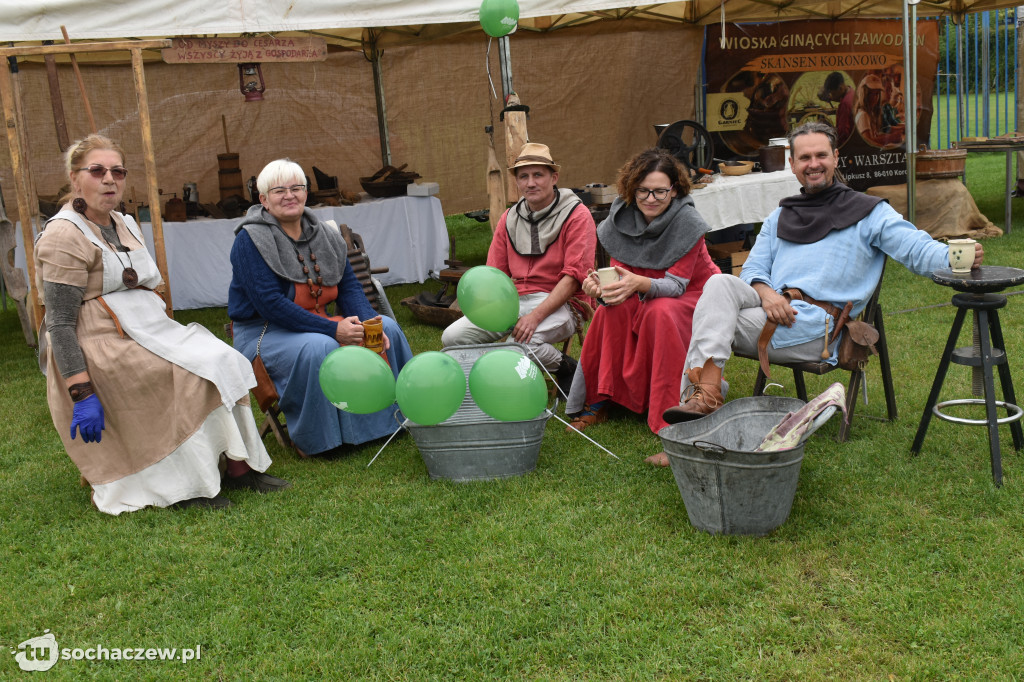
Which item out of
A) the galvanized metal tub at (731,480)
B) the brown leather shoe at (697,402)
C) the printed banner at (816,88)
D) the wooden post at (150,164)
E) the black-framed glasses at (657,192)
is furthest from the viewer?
the printed banner at (816,88)

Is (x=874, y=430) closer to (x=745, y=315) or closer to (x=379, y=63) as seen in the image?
(x=745, y=315)

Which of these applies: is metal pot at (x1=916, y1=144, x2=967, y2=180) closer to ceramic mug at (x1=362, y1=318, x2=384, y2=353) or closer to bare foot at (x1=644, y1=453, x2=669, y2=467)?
bare foot at (x1=644, y1=453, x2=669, y2=467)

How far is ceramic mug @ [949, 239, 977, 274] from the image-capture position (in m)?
3.09

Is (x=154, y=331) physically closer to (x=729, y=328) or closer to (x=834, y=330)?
(x=729, y=328)

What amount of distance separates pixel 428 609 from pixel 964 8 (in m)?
9.32

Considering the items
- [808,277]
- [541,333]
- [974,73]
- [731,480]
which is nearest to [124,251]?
[541,333]

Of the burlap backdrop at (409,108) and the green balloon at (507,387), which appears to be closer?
the green balloon at (507,387)

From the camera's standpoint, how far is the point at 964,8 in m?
9.36

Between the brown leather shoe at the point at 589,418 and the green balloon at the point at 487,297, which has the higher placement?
the green balloon at the point at 487,297

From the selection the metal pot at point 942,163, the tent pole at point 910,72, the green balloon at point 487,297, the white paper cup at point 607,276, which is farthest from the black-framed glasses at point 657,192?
the metal pot at point 942,163

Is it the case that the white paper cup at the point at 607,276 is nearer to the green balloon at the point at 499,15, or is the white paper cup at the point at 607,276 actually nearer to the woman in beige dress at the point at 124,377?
the woman in beige dress at the point at 124,377

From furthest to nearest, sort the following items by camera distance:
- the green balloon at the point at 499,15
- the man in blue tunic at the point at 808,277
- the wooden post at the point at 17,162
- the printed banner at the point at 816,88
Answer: the printed banner at the point at 816,88, the green balloon at the point at 499,15, the wooden post at the point at 17,162, the man in blue tunic at the point at 808,277

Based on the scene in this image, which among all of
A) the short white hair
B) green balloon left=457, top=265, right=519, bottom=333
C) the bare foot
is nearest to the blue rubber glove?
the short white hair

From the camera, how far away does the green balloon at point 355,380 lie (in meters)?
3.53
